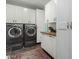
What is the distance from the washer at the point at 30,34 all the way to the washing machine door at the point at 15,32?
1.34ft

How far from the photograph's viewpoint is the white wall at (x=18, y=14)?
4281 mm

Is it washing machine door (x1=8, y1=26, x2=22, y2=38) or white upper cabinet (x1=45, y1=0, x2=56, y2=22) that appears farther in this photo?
washing machine door (x1=8, y1=26, x2=22, y2=38)

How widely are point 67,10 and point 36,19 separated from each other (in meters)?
3.86

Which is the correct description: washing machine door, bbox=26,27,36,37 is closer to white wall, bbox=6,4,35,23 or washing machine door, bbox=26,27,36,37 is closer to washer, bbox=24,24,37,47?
washer, bbox=24,24,37,47

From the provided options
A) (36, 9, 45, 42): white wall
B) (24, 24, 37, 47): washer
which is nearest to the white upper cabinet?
(24, 24, 37, 47): washer

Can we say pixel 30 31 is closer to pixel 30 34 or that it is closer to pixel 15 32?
pixel 30 34

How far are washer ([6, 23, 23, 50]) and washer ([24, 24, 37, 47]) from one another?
0.31 metres

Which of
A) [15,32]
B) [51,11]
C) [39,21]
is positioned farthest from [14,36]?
[51,11]

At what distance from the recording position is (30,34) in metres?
4.65

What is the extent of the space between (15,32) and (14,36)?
7.8 inches

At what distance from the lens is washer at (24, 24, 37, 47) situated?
4.52 m

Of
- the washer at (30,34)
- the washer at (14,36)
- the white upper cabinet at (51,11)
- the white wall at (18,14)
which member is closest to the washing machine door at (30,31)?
the washer at (30,34)
